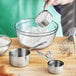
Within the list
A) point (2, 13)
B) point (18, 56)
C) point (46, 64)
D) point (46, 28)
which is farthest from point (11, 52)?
point (2, 13)

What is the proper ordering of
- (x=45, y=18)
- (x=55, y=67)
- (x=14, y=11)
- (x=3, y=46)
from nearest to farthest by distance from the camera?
(x=55, y=67) → (x=3, y=46) → (x=45, y=18) → (x=14, y=11)

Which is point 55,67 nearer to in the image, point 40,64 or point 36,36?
point 40,64

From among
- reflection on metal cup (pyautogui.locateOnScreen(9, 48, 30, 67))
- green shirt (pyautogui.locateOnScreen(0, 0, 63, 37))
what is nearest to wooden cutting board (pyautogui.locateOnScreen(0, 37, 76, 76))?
reflection on metal cup (pyautogui.locateOnScreen(9, 48, 30, 67))

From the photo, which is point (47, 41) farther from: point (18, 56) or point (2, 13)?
point (2, 13)

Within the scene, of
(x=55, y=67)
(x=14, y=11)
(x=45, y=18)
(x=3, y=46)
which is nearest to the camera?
(x=55, y=67)

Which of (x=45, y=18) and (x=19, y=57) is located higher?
(x=45, y=18)

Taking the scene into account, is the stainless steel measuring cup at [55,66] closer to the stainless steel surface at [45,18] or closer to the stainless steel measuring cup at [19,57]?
the stainless steel measuring cup at [19,57]

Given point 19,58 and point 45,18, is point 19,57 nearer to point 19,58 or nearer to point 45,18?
point 19,58

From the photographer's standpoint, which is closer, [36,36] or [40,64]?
[40,64]

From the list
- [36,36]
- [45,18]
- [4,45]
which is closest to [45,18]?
[45,18]

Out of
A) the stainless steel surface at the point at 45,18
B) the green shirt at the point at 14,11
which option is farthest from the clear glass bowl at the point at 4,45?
the green shirt at the point at 14,11

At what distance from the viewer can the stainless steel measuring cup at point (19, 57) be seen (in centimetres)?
121

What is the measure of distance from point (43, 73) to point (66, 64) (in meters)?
0.12

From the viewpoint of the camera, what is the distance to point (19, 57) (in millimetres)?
1202
